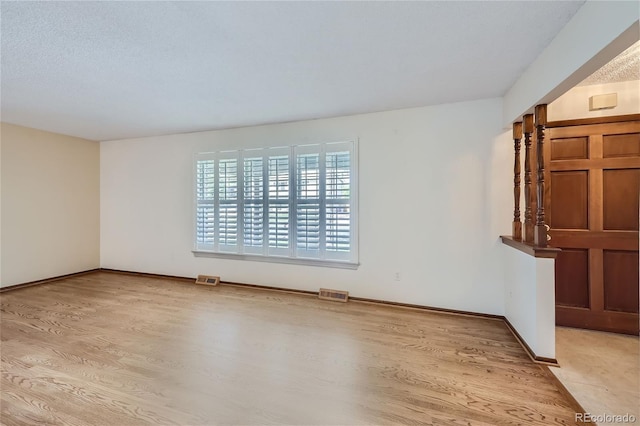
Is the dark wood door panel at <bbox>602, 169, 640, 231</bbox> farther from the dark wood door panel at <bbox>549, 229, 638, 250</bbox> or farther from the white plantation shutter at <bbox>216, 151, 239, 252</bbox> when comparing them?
the white plantation shutter at <bbox>216, 151, 239, 252</bbox>

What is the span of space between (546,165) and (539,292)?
1512mm

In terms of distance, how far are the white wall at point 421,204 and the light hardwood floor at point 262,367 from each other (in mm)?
385

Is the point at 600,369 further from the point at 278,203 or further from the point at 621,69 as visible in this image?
the point at 278,203

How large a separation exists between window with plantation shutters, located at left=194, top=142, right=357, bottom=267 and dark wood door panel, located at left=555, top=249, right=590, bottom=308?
2.30 m

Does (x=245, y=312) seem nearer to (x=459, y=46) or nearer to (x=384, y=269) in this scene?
(x=384, y=269)

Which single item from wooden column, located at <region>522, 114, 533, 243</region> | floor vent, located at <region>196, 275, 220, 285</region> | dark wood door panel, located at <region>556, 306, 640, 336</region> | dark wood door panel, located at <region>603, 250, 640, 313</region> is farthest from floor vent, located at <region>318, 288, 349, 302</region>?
dark wood door panel, located at <region>603, 250, 640, 313</region>

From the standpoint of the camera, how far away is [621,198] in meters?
2.83

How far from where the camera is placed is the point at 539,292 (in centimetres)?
237

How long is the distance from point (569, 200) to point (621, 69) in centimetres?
127

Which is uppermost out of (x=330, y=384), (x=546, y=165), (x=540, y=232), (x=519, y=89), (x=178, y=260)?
(x=519, y=89)

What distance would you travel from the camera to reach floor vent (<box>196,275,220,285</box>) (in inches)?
181

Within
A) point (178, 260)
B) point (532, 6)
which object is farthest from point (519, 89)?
point (178, 260)

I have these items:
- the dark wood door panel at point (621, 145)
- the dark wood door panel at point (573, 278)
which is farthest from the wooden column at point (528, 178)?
the dark wood door panel at point (621, 145)

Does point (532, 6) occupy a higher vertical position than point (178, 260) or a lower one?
higher
